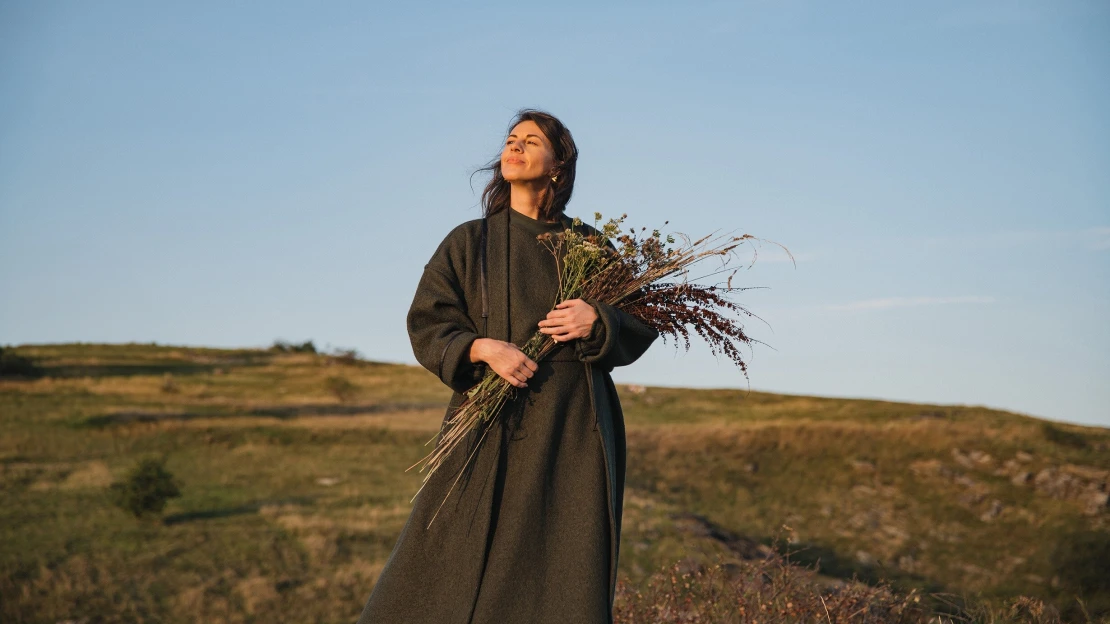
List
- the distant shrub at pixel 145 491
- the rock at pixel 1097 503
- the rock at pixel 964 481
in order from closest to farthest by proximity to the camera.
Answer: the distant shrub at pixel 145 491, the rock at pixel 1097 503, the rock at pixel 964 481

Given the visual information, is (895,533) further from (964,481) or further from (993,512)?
(964,481)

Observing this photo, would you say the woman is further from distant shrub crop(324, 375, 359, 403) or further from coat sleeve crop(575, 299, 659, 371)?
distant shrub crop(324, 375, 359, 403)

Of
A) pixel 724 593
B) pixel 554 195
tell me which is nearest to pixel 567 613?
pixel 554 195

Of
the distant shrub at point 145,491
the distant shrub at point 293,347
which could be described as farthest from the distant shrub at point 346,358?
the distant shrub at point 145,491

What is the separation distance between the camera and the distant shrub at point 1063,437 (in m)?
20.7

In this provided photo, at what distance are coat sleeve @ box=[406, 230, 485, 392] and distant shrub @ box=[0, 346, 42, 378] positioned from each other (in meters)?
31.0

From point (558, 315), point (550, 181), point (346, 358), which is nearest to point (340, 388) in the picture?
point (346, 358)

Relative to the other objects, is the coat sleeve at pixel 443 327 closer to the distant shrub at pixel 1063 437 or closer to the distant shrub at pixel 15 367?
the distant shrub at pixel 1063 437

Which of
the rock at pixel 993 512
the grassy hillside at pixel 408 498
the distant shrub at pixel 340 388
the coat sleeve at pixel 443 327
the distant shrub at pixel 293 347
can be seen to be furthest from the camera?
the distant shrub at pixel 293 347

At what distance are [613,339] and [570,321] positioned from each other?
194mm

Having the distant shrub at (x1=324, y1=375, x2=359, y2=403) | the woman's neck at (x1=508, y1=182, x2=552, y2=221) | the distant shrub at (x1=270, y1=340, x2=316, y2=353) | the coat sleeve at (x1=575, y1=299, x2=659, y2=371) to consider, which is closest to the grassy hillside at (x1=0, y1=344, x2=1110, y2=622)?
the distant shrub at (x1=324, y1=375, x2=359, y2=403)

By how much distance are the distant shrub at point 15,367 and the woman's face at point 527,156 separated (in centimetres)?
3106

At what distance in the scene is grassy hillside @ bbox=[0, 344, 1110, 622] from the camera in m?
12.5

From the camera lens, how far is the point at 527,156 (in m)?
4.49
